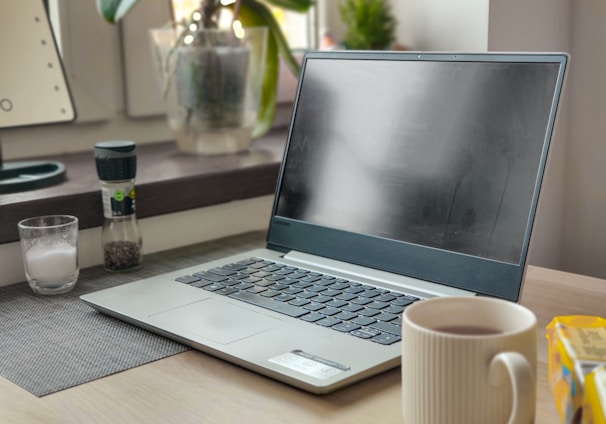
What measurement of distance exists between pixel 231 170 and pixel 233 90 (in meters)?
0.18

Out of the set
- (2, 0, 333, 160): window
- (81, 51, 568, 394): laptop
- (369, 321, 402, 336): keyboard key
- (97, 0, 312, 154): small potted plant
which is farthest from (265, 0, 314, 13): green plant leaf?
(369, 321, 402, 336): keyboard key

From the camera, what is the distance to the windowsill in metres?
1.00

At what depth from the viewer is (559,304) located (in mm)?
814

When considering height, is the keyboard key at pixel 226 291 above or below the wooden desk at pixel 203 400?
above

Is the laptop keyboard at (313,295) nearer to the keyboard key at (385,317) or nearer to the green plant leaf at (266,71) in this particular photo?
the keyboard key at (385,317)

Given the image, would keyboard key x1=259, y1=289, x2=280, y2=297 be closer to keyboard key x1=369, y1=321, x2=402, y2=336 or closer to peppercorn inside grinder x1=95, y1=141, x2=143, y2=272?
keyboard key x1=369, y1=321, x2=402, y2=336

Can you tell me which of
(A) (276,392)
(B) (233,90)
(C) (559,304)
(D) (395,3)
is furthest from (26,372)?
(D) (395,3)

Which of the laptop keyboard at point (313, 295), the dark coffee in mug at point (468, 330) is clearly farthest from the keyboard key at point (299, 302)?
the dark coffee in mug at point (468, 330)

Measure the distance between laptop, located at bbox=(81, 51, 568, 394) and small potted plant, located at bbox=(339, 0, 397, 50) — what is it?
1.49ft

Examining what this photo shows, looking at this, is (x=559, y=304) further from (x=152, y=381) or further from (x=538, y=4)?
(x=538, y=4)

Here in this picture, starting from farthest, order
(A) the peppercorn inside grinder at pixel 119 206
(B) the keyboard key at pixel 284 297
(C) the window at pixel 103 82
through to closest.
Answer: (C) the window at pixel 103 82 → (A) the peppercorn inside grinder at pixel 119 206 → (B) the keyboard key at pixel 284 297

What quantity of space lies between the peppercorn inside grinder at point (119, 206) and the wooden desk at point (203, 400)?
0.30 metres

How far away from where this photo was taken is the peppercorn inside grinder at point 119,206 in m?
0.95

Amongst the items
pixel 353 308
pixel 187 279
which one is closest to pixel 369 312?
pixel 353 308
